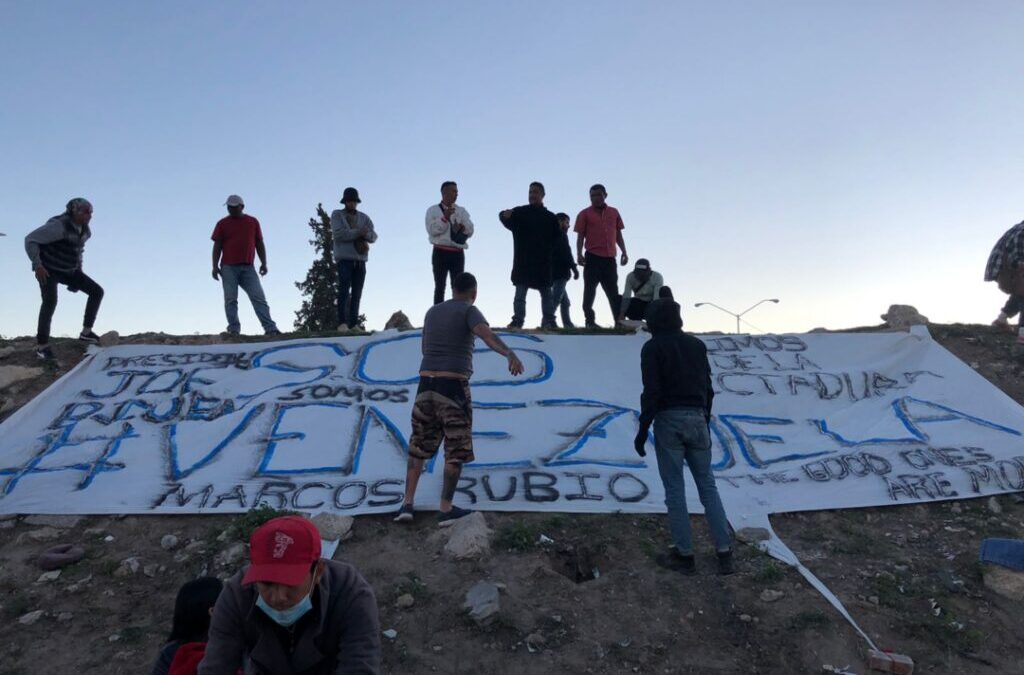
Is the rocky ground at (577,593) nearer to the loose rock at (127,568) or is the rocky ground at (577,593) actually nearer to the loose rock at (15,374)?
the loose rock at (127,568)

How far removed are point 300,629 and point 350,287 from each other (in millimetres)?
7180

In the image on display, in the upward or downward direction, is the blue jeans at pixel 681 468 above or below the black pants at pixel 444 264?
below

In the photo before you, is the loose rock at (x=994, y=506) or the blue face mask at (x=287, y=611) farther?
the loose rock at (x=994, y=506)

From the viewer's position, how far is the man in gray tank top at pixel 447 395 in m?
5.21

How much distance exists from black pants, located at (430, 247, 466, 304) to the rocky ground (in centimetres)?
418

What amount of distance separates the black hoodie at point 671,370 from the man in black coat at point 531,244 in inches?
177

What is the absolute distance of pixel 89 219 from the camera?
26.4 feet

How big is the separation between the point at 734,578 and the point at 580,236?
574 cm

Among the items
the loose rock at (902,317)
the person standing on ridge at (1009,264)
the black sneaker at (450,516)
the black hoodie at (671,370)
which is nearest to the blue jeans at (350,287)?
the black sneaker at (450,516)

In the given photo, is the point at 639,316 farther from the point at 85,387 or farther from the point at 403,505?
the point at 85,387

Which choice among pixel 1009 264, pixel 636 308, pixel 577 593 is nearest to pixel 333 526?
pixel 577 593

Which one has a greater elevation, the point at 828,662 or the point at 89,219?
the point at 89,219

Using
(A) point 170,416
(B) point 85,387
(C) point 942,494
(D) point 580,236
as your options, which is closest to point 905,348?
(C) point 942,494

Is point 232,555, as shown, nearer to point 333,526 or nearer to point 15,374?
point 333,526
